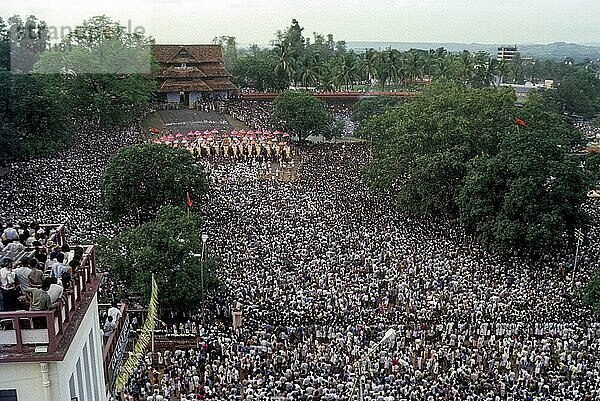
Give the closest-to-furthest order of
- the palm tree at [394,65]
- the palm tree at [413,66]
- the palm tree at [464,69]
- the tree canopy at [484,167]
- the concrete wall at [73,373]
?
the concrete wall at [73,373], the tree canopy at [484,167], the palm tree at [464,69], the palm tree at [394,65], the palm tree at [413,66]

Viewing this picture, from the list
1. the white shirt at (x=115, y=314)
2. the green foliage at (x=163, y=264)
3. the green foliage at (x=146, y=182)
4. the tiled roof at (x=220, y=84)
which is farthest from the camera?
the tiled roof at (x=220, y=84)

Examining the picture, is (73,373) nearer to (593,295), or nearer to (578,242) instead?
(593,295)

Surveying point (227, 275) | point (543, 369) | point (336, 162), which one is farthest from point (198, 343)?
point (336, 162)

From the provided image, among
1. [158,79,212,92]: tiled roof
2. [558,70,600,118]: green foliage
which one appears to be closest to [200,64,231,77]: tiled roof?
[158,79,212,92]: tiled roof

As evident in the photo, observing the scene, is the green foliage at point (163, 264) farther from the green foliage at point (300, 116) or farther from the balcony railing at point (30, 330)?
the green foliage at point (300, 116)

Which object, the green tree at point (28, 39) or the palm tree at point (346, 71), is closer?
the green tree at point (28, 39)

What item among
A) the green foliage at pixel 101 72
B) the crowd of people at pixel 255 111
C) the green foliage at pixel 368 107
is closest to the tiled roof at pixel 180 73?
the crowd of people at pixel 255 111

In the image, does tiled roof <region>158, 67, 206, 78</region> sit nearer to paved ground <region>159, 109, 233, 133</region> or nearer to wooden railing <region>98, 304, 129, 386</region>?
paved ground <region>159, 109, 233, 133</region>
